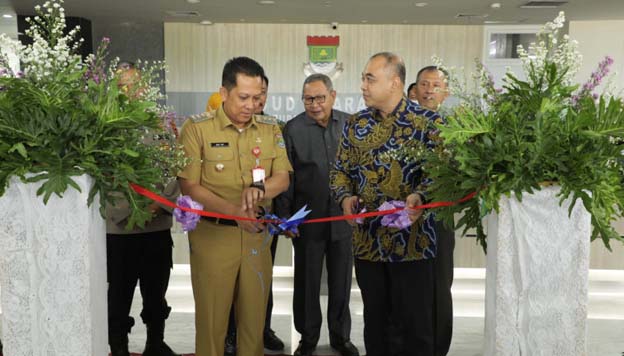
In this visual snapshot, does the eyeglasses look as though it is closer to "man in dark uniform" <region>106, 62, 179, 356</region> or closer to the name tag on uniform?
"man in dark uniform" <region>106, 62, 179, 356</region>

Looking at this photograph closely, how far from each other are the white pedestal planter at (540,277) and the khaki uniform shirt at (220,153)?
1.24 metres

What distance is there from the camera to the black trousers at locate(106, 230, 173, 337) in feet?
11.3

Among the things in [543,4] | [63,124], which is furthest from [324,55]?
[63,124]

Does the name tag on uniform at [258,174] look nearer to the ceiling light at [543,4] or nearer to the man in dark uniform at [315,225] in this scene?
the man in dark uniform at [315,225]

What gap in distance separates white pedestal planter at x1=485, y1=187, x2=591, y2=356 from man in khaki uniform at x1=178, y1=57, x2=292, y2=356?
1.12 meters

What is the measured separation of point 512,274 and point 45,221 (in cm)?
171

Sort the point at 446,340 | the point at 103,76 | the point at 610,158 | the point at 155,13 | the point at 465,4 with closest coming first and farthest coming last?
the point at 610,158 < the point at 103,76 < the point at 446,340 < the point at 465,4 < the point at 155,13

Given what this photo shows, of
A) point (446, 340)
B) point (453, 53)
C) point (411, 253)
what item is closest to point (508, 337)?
point (411, 253)

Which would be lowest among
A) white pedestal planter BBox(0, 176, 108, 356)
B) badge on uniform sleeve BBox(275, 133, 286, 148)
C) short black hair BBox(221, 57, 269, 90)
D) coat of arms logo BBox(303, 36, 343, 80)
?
white pedestal planter BBox(0, 176, 108, 356)

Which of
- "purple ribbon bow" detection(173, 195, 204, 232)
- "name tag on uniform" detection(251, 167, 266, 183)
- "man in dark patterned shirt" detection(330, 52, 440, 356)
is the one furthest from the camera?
"man in dark patterned shirt" detection(330, 52, 440, 356)

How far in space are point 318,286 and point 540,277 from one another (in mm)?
1868

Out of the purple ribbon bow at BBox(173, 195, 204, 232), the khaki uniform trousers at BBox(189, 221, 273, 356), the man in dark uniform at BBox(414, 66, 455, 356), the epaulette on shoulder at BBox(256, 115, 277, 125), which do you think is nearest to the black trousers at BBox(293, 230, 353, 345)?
the man in dark uniform at BBox(414, 66, 455, 356)

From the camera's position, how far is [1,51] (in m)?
2.29

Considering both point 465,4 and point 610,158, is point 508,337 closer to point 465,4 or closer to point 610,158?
point 610,158
